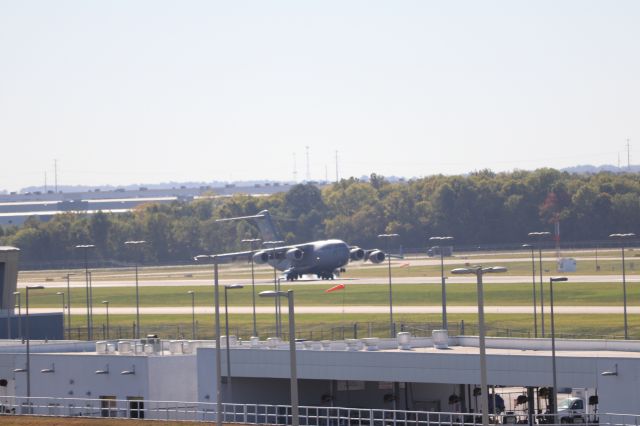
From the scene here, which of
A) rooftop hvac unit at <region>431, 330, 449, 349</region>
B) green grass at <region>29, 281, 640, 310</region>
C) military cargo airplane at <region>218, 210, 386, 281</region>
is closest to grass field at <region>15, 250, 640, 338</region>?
green grass at <region>29, 281, 640, 310</region>

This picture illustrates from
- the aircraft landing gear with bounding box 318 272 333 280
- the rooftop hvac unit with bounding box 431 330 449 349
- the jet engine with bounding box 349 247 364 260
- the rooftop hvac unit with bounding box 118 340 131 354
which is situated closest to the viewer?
the rooftop hvac unit with bounding box 431 330 449 349

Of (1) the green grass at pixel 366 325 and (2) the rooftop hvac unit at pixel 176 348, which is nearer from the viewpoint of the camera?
(2) the rooftop hvac unit at pixel 176 348

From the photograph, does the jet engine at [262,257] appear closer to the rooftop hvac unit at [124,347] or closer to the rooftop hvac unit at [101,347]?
the rooftop hvac unit at [101,347]

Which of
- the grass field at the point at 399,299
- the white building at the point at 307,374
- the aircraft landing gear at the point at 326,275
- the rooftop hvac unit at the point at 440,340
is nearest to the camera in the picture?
the white building at the point at 307,374

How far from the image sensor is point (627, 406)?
59312mm

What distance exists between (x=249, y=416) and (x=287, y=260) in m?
106

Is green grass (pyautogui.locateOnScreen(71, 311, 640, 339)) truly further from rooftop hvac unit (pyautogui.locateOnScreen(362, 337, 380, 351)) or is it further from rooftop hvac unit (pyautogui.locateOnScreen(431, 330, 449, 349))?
rooftop hvac unit (pyautogui.locateOnScreen(431, 330, 449, 349))

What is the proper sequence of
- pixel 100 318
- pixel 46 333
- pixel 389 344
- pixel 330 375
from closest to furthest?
pixel 330 375
pixel 389 344
pixel 46 333
pixel 100 318

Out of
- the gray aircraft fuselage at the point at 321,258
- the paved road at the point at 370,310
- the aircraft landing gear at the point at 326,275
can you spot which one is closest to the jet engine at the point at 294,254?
the gray aircraft fuselage at the point at 321,258

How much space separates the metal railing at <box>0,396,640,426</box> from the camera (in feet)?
211

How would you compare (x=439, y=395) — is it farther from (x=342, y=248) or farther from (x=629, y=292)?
(x=342, y=248)

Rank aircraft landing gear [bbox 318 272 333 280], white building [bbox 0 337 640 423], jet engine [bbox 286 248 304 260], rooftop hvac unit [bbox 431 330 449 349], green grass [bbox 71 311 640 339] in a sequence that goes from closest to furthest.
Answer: white building [bbox 0 337 640 423] → rooftop hvac unit [bbox 431 330 449 349] → green grass [bbox 71 311 640 339] → jet engine [bbox 286 248 304 260] → aircraft landing gear [bbox 318 272 333 280]

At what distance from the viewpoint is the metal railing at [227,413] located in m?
64.4

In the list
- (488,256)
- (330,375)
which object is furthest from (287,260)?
(330,375)
